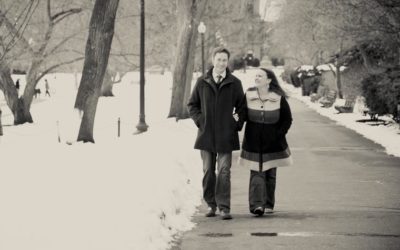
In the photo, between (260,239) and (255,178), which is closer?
(260,239)

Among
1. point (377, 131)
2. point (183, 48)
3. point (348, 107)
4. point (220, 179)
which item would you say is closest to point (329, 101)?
point (348, 107)

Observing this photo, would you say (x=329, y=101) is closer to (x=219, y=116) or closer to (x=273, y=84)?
(x=273, y=84)

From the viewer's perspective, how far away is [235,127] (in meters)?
8.16

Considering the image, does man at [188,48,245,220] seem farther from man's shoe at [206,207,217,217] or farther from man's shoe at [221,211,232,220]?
man's shoe at [206,207,217,217]

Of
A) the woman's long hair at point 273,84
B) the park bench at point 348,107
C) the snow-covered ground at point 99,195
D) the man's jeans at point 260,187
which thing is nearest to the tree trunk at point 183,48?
the park bench at point 348,107

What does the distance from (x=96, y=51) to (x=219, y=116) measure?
895cm

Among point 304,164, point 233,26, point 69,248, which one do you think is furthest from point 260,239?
point 233,26

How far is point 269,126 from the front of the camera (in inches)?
327

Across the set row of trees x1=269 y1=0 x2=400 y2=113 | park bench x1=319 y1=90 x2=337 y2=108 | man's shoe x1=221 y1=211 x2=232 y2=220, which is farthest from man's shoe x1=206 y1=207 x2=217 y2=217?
park bench x1=319 y1=90 x2=337 y2=108

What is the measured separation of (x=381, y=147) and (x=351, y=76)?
17.2m

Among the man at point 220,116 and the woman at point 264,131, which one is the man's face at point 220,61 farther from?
the woman at point 264,131

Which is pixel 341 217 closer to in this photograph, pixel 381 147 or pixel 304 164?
pixel 304 164

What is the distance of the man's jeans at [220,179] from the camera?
8242 mm

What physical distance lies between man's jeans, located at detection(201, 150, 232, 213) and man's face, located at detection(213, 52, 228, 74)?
3.32 feet
